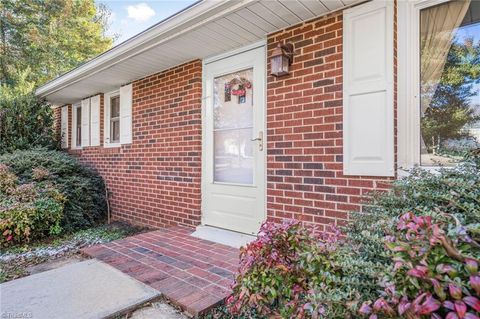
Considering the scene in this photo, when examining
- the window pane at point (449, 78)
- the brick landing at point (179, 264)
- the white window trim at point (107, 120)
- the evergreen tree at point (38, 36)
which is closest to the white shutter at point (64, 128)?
the white window trim at point (107, 120)

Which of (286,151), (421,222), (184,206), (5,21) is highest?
(5,21)

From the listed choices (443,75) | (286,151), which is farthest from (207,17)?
(443,75)

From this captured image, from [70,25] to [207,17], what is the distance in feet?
37.9

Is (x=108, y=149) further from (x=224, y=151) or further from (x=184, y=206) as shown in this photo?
(x=224, y=151)

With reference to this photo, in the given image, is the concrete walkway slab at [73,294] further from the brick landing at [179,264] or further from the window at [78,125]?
the window at [78,125]

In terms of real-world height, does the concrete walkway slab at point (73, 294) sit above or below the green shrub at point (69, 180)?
below

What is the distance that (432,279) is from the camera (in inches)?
37.5

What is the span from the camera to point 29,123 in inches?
261

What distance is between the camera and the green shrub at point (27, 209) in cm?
392

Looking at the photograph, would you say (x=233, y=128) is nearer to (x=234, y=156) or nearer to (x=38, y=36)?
(x=234, y=156)

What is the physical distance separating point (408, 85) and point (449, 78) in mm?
293

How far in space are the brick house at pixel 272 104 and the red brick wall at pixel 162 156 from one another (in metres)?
0.03

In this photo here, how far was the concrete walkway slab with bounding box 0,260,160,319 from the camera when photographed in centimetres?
205

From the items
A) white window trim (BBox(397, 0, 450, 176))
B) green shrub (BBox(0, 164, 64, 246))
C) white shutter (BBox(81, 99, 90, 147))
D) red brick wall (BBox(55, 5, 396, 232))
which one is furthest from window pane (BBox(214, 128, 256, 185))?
white shutter (BBox(81, 99, 90, 147))
